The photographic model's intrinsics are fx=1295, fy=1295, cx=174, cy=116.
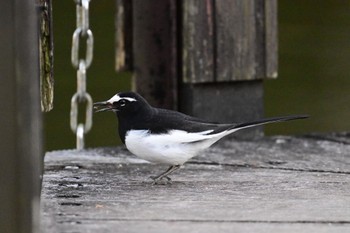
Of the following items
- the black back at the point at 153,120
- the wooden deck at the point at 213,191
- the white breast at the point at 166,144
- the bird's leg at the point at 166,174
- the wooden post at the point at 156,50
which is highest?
the wooden post at the point at 156,50

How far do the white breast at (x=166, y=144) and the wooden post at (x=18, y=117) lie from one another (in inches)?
56.6

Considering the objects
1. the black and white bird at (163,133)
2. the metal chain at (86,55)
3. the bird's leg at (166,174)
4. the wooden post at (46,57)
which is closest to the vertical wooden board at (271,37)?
the metal chain at (86,55)

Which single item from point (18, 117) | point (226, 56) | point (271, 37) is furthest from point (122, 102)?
point (18, 117)

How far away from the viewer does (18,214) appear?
13.1ft

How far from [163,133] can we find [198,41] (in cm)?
131

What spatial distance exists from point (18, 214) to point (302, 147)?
286 centimetres

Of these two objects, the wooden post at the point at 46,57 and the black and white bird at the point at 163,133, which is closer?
the wooden post at the point at 46,57

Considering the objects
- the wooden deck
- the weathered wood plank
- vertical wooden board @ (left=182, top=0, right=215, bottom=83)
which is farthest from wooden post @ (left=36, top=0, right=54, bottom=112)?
the weathered wood plank

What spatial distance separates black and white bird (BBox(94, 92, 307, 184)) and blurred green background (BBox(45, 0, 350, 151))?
3104mm

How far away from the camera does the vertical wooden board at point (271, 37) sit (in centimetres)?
690

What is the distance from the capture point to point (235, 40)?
683 centimetres

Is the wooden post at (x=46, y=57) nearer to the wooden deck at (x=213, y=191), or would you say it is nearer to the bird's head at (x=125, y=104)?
the wooden deck at (x=213, y=191)

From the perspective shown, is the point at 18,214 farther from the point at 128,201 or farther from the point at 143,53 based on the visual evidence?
the point at 143,53

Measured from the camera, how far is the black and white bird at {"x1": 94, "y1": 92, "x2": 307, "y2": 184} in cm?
550
